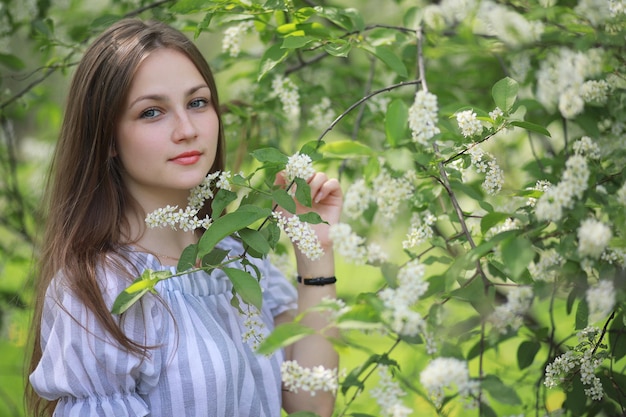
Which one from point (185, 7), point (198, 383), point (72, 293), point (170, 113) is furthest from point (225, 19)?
point (198, 383)

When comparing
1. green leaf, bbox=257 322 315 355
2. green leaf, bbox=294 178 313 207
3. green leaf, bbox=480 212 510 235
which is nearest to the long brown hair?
green leaf, bbox=294 178 313 207

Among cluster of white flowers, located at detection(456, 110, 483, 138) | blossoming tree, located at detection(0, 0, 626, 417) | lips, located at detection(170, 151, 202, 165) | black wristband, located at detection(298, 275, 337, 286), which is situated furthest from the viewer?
black wristband, located at detection(298, 275, 337, 286)

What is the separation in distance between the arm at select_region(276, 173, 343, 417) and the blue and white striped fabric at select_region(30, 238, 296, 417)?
0.17 metres

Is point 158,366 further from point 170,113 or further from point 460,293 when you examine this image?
point 460,293

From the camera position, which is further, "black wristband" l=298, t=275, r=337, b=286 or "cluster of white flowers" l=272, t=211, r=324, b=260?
→ "black wristband" l=298, t=275, r=337, b=286

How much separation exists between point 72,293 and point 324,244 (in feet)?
2.16

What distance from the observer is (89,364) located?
1.60 meters

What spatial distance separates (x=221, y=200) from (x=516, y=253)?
0.62 meters

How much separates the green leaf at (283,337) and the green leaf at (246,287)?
0.23m

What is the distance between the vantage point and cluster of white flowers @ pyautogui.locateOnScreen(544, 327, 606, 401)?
1.46m

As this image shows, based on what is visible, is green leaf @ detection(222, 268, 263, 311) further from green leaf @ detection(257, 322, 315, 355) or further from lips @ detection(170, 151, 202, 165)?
lips @ detection(170, 151, 202, 165)

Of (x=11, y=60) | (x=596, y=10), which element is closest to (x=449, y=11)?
(x=596, y=10)

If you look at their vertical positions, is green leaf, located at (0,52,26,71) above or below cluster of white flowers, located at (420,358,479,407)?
above

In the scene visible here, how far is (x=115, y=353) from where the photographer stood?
1604 millimetres
